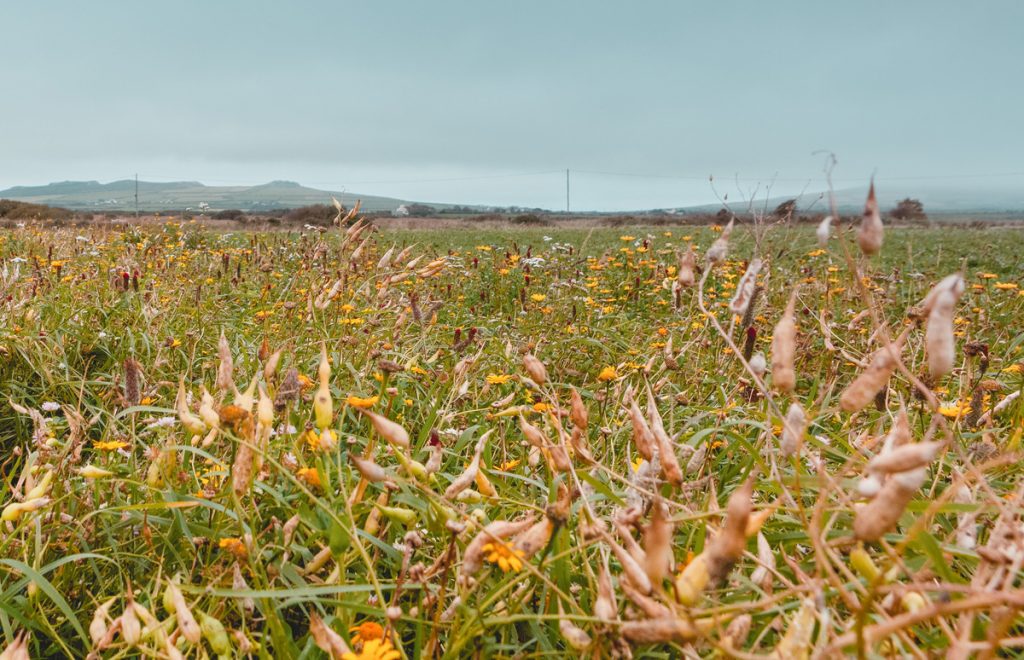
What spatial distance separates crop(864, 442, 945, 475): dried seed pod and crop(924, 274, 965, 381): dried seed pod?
0.31 ft

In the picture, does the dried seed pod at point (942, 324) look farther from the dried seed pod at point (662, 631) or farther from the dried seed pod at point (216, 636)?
the dried seed pod at point (216, 636)

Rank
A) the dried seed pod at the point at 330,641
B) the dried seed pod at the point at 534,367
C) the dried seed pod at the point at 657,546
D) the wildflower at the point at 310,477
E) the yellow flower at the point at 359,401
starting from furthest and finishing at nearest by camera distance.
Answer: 1. the yellow flower at the point at 359,401
2. the wildflower at the point at 310,477
3. the dried seed pod at the point at 534,367
4. the dried seed pod at the point at 330,641
5. the dried seed pod at the point at 657,546

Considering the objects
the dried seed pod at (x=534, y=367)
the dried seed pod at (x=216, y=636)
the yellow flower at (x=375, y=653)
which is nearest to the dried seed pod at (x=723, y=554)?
the yellow flower at (x=375, y=653)

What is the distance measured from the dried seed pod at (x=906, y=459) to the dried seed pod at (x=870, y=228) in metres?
0.20

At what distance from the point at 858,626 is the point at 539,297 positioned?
11.9 feet

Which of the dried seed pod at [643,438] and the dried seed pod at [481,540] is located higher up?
the dried seed pod at [643,438]

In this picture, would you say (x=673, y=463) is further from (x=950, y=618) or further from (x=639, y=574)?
(x=950, y=618)

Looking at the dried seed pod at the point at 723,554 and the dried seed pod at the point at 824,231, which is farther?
the dried seed pod at the point at 824,231

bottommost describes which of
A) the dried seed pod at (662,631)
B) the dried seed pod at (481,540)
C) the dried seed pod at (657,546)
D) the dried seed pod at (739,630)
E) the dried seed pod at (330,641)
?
the dried seed pod at (330,641)

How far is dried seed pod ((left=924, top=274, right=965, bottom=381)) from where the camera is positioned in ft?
1.80

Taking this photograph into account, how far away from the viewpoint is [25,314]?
2859 mm

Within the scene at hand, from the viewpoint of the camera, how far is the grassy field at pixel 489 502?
646mm

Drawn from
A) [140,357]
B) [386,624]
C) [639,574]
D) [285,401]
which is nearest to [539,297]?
[140,357]

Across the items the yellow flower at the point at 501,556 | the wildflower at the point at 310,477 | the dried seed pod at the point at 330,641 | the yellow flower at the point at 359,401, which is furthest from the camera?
the yellow flower at the point at 359,401
